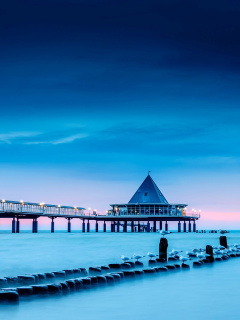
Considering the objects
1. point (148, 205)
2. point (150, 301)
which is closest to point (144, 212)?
point (148, 205)

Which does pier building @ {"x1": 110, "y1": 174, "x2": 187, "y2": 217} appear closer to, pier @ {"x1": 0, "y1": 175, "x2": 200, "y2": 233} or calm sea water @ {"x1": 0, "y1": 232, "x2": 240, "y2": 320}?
pier @ {"x1": 0, "y1": 175, "x2": 200, "y2": 233}

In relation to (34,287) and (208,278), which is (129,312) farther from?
(208,278)

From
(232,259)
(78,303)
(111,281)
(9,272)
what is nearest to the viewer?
(78,303)

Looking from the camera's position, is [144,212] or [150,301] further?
[144,212]

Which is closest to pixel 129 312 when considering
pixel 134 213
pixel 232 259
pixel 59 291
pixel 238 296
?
pixel 59 291

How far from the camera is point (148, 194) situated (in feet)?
603

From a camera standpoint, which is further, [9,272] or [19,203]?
[19,203]

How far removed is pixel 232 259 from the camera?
128 ft

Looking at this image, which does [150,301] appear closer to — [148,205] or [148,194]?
[148,205]

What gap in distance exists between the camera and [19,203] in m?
130

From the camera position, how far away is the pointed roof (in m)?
182

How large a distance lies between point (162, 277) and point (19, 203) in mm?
106765

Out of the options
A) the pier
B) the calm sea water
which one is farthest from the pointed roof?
the calm sea water

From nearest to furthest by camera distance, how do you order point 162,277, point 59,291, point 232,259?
point 59,291
point 162,277
point 232,259
